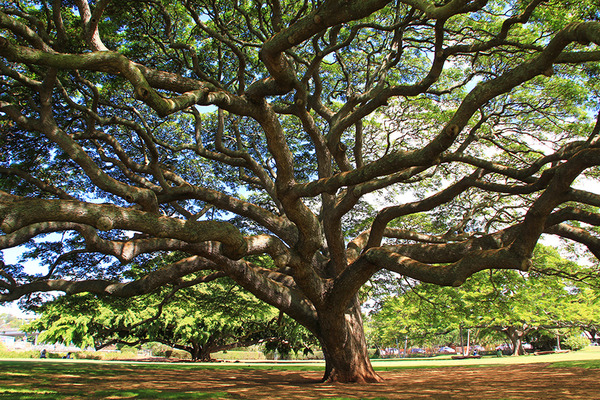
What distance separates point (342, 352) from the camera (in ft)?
27.0

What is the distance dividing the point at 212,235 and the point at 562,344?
4981cm

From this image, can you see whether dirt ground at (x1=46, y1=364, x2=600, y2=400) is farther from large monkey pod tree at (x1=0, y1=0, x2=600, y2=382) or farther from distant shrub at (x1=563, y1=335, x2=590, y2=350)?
distant shrub at (x1=563, y1=335, x2=590, y2=350)

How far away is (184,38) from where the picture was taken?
1115 centimetres

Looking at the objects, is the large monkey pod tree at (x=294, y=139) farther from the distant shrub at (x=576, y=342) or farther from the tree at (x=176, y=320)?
the distant shrub at (x=576, y=342)

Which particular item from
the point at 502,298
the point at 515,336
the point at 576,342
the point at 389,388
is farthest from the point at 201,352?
the point at 576,342

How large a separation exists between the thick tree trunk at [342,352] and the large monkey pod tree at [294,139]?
0.04 m

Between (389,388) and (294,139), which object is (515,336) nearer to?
(294,139)

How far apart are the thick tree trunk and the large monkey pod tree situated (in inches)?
1.7

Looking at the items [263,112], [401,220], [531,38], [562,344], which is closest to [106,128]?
[263,112]

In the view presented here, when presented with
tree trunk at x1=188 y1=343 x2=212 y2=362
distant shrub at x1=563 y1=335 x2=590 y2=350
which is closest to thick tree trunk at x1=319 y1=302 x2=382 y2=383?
tree trunk at x1=188 y1=343 x2=212 y2=362

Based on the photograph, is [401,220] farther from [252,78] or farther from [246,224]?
[252,78]

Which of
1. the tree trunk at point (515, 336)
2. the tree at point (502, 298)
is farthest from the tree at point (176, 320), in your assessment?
the tree trunk at point (515, 336)

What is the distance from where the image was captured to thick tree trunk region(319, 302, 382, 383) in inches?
318

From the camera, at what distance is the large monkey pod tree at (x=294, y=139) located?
5008 mm
